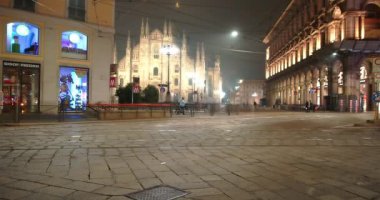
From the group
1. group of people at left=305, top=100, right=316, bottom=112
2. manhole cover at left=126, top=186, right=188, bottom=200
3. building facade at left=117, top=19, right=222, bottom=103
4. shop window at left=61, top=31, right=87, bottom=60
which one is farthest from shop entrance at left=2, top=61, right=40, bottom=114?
building facade at left=117, top=19, right=222, bottom=103

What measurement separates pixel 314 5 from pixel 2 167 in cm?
6043

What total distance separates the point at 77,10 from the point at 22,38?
4602 millimetres

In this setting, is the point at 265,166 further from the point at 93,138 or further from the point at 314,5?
the point at 314,5

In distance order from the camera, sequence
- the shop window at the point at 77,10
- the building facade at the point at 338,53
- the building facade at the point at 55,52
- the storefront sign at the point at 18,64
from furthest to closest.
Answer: the building facade at the point at 338,53
the shop window at the point at 77,10
the building facade at the point at 55,52
the storefront sign at the point at 18,64

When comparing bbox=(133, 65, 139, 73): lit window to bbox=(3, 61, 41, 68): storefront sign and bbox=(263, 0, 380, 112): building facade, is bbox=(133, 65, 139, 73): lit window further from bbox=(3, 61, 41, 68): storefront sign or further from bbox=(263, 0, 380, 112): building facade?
bbox=(3, 61, 41, 68): storefront sign

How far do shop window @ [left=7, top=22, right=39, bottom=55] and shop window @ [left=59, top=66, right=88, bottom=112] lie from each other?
8.20 ft

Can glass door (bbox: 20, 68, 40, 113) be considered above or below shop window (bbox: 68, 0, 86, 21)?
below

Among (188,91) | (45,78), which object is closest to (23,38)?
(45,78)

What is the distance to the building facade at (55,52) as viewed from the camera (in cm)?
2467

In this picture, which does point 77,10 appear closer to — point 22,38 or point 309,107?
point 22,38

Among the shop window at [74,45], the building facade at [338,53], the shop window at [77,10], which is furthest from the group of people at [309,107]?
the shop window at [77,10]

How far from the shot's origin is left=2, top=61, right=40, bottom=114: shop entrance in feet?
79.8

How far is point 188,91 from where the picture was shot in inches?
4262

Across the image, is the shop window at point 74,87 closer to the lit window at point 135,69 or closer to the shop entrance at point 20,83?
the shop entrance at point 20,83
